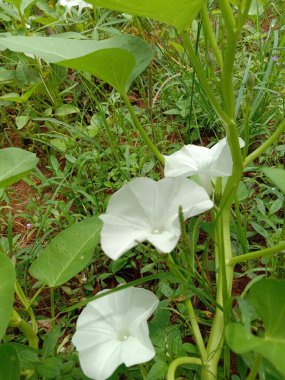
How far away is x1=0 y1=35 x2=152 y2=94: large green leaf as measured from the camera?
0.75 metres

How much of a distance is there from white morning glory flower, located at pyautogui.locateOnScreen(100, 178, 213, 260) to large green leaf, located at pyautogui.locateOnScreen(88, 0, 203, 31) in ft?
0.69

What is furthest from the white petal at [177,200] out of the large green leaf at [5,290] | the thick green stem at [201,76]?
the large green leaf at [5,290]

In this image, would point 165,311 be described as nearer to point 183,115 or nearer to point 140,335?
point 140,335

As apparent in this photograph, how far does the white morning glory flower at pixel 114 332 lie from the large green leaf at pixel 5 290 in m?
0.11

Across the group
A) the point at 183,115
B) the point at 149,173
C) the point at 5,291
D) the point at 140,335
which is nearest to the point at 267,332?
the point at 140,335

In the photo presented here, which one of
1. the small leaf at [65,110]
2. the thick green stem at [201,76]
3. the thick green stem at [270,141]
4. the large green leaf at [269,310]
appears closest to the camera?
the large green leaf at [269,310]

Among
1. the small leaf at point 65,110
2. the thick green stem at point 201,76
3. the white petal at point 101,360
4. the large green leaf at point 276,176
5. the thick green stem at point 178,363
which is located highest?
the thick green stem at point 201,76

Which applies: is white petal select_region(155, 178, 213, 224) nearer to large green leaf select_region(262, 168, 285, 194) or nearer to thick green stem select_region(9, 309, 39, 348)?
large green leaf select_region(262, 168, 285, 194)

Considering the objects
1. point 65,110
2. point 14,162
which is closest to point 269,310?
point 14,162

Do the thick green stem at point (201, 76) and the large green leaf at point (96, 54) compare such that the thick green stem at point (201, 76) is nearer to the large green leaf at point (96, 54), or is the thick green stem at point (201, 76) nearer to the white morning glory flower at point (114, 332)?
the large green leaf at point (96, 54)

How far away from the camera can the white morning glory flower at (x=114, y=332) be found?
71cm

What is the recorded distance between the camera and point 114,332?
77 cm

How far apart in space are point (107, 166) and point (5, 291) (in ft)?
2.07

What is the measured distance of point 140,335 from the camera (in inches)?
28.8
